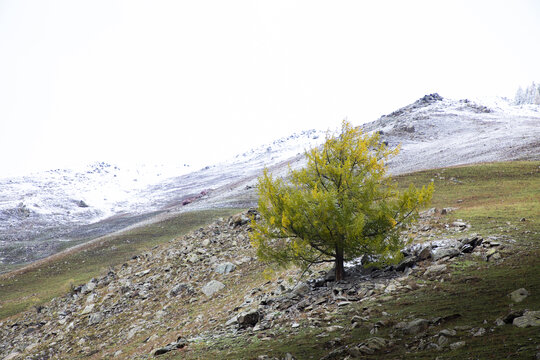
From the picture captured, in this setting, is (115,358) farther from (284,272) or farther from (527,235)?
(527,235)

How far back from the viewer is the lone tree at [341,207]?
13.3 m

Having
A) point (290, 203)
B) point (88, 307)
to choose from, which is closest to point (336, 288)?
point (290, 203)

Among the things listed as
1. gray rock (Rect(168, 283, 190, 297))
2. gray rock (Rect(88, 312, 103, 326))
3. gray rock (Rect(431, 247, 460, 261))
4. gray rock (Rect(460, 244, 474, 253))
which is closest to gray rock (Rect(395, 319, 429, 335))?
gray rock (Rect(431, 247, 460, 261))

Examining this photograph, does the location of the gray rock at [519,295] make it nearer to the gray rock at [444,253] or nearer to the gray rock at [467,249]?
the gray rock at [444,253]

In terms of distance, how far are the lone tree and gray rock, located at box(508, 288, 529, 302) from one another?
168 inches

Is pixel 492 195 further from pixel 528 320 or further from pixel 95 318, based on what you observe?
pixel 95 318

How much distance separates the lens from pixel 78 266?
41781 millimetres

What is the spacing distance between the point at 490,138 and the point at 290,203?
268 ft

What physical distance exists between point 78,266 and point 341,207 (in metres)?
40.3

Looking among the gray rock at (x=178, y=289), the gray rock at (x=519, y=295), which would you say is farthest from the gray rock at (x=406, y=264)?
the gray rock at (x=178, y=289)

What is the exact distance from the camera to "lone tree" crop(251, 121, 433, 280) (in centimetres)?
1334

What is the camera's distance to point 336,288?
1399 cm

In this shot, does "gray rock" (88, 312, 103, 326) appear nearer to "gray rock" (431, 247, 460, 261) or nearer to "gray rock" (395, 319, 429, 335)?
"gray rock" (395, 319, 429, 335)

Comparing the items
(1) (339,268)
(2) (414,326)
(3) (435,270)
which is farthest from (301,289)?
(2) (414,326)
